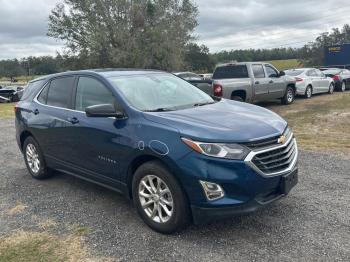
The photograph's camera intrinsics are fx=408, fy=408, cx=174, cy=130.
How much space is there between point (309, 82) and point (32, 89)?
14.7 m

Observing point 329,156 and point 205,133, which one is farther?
point 329,156

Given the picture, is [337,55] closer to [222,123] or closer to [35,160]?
[35,160]

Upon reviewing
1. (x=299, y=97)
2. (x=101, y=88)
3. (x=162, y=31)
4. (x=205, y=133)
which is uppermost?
(x=162, y=31)

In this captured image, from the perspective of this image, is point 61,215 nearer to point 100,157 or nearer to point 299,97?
point 100,157

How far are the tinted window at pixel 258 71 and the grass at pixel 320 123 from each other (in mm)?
1426

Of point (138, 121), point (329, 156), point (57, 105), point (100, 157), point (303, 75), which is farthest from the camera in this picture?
point (303, 75)

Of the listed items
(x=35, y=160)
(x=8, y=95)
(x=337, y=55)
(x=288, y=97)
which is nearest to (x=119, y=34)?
(x=8, y=95)

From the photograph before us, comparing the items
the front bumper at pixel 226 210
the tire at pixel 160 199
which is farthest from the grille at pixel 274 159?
the tire at pixel 160 199

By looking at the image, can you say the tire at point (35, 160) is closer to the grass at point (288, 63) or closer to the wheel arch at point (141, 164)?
the wheel arch at point (141, 164)

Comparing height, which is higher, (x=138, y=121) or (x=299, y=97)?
(x=138, y=121)

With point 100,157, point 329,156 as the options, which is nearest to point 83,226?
point 100,157

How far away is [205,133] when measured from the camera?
12.9 ft

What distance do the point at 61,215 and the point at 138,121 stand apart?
5.41 ft

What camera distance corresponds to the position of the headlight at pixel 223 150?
3.81m
